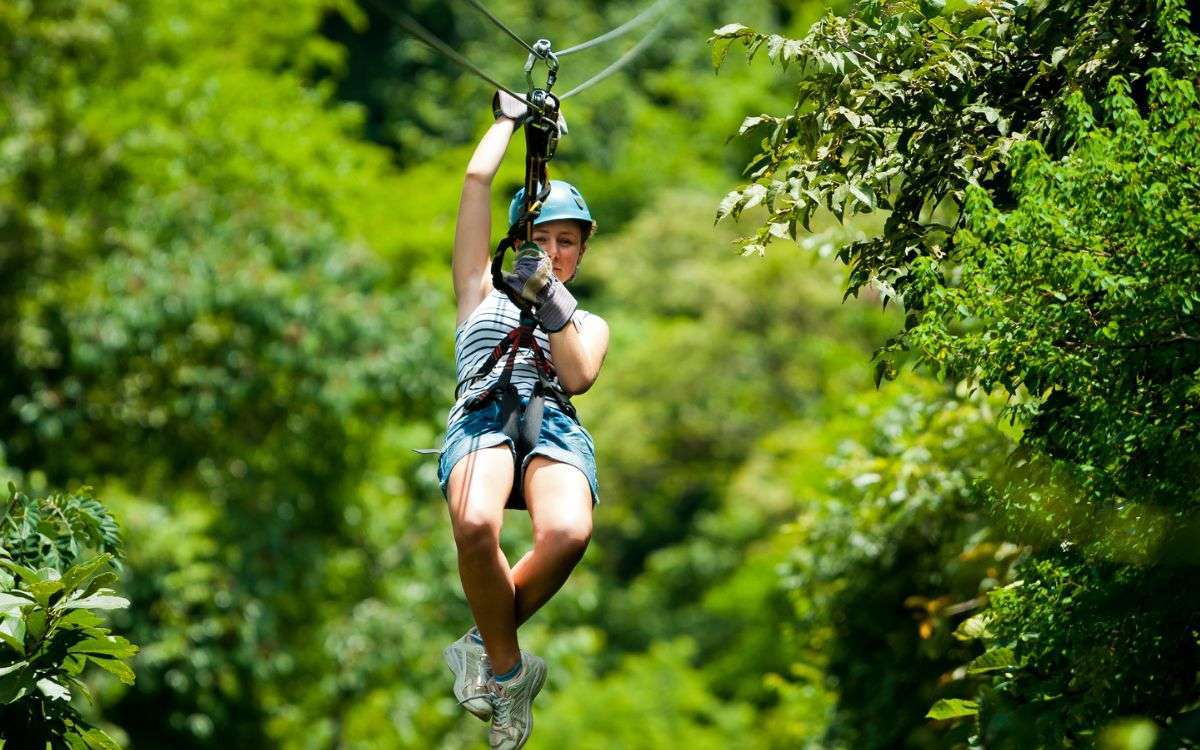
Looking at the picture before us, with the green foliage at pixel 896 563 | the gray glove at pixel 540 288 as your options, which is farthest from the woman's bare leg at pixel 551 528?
the green foliage at pixel 896 563

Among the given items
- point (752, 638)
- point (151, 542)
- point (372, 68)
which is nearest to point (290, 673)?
point (151, 542)

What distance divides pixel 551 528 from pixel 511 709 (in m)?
0.56

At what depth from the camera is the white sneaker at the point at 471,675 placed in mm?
4477

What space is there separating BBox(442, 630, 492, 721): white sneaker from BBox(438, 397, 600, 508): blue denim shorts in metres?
0.45

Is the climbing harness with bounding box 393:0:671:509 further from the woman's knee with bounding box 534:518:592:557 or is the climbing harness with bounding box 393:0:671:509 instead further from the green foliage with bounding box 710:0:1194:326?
the green foliage with bounding box 710:0:1194:326

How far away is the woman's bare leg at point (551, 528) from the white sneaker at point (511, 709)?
0.17 m

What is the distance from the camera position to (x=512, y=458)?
173 inches

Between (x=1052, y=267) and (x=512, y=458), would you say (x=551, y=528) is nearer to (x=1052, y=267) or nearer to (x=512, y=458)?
(x=512, y=458)

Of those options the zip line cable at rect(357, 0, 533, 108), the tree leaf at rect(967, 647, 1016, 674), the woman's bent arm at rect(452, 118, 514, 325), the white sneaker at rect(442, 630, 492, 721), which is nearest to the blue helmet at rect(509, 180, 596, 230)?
the woman's bent arm at rect(452, 118, 514, 325)

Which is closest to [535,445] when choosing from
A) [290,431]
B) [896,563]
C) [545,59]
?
[545,59]

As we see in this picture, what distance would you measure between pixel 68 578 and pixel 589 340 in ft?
4.96

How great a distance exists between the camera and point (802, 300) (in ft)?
74.4

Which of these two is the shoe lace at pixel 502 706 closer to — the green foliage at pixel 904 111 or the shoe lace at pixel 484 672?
the shoe lace at pixel 484 672


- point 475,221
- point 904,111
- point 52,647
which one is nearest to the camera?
point 52,647
